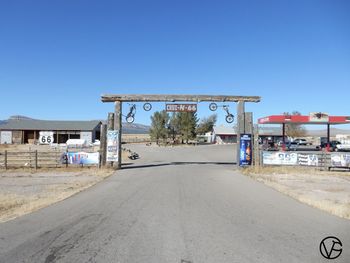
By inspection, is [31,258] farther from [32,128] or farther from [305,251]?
[32,128]

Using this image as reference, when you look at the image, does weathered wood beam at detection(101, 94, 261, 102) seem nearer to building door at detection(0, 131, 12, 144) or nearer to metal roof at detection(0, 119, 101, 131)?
metal roof at detection(0, 119, 101, 131)

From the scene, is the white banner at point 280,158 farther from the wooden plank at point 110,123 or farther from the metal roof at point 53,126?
the metal roof at point 53,126

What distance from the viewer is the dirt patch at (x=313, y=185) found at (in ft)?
40.0

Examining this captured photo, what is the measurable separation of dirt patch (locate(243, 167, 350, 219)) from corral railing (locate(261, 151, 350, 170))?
1.08 metres

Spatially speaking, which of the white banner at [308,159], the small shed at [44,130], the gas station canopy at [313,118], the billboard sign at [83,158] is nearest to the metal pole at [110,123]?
the billboard sign at [83,158]

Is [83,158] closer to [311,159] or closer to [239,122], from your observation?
[239,122]

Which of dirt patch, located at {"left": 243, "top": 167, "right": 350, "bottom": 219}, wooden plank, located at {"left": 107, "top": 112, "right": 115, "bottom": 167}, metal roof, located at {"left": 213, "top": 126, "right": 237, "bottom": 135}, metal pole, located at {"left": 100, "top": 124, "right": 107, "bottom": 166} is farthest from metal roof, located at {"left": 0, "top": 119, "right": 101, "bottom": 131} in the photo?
dirt patch, located at {"left": 243, "top": 167, "right": 350, "bottom": 219}

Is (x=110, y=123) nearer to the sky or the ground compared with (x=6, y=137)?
nearer to the sky

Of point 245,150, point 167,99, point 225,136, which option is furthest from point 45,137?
point 225,136

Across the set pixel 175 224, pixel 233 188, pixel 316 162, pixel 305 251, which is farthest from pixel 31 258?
pixel 316 162

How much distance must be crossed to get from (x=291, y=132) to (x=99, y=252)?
102343 millimetres

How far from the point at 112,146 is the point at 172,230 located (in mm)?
17931

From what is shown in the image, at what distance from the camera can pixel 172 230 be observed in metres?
7.94

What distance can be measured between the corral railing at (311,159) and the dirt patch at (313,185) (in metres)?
1.08
